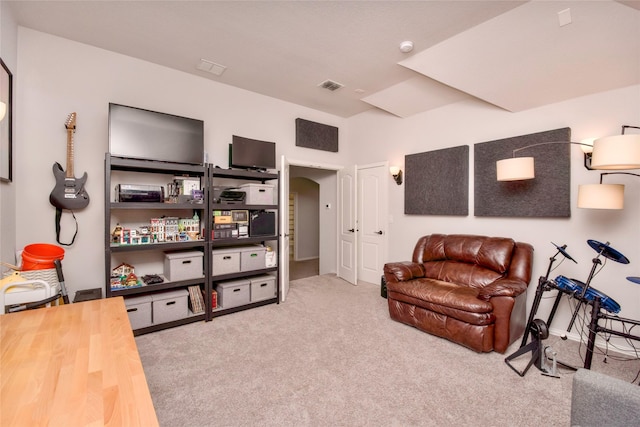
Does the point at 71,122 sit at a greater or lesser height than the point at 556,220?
greater

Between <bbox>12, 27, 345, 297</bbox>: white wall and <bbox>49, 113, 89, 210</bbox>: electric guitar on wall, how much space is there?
81 millimetres

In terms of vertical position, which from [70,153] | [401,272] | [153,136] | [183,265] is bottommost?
[401,272]

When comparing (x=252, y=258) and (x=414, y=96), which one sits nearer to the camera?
(x=252, y=258)

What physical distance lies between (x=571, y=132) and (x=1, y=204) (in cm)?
533

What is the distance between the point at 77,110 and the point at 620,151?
4.72 meters

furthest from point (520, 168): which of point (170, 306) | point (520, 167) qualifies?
point (170, 306)

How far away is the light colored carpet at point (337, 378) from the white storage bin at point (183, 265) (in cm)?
56

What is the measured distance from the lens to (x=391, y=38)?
9.05ft

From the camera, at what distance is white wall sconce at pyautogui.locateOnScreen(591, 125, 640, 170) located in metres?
1.88

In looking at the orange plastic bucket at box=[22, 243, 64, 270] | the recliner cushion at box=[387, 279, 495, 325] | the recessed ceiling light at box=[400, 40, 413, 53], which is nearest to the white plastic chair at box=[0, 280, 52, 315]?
the orange plastic bucket at box=[22, 243, 64, 270]

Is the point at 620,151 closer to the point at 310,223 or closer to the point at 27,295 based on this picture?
the point at 27,295

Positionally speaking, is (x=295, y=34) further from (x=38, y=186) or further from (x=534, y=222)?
(x=534, y=222)

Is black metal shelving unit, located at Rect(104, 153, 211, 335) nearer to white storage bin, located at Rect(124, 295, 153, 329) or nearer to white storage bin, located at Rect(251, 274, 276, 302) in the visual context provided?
white storage bin, located at Rect(124, 295, 153, 329)

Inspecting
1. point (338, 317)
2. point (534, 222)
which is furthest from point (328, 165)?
point (534, 222)
